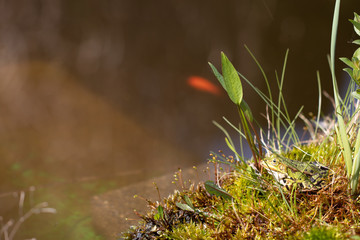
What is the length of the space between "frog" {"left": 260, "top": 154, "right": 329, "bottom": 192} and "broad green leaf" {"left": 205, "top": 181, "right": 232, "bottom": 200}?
0.12 meters

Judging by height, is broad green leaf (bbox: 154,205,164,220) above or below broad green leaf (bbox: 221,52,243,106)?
below

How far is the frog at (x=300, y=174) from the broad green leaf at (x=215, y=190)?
0.12m

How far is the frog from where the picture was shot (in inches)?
31.8

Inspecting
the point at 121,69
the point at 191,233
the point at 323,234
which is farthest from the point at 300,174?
the point at 121,69

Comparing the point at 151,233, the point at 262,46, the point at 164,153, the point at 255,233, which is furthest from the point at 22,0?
the point at 255,233

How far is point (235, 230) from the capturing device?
2.55 ft

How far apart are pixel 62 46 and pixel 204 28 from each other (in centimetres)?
96

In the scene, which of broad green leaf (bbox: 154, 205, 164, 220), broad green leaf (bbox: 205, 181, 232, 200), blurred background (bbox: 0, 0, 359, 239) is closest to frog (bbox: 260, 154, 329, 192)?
broad green leaf (bbox: 205, 181, 232, 200)

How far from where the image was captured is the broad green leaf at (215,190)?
0.83 metres

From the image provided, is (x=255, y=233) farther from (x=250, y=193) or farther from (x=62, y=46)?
(x=62, y=46)

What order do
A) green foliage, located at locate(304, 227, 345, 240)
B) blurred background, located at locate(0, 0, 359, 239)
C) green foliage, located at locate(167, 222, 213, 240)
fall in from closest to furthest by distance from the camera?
green foliage, located at locate(304, 227, 345, 240) → green foliage, located at locate(167, 222, 213, 240) → blurred background, located at locate(0, 0, 359, 239)

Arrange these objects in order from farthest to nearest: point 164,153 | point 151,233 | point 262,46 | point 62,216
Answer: point 262,46 → point 164,153 → point 62,216 → point 151,233

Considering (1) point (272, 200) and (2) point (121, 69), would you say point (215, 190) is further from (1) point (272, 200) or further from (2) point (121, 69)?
(2) point (121, 69)

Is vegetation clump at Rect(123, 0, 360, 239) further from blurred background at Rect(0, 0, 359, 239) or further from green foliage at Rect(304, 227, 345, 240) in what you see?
blurred background at Rect(0, 0, 359, 239)
